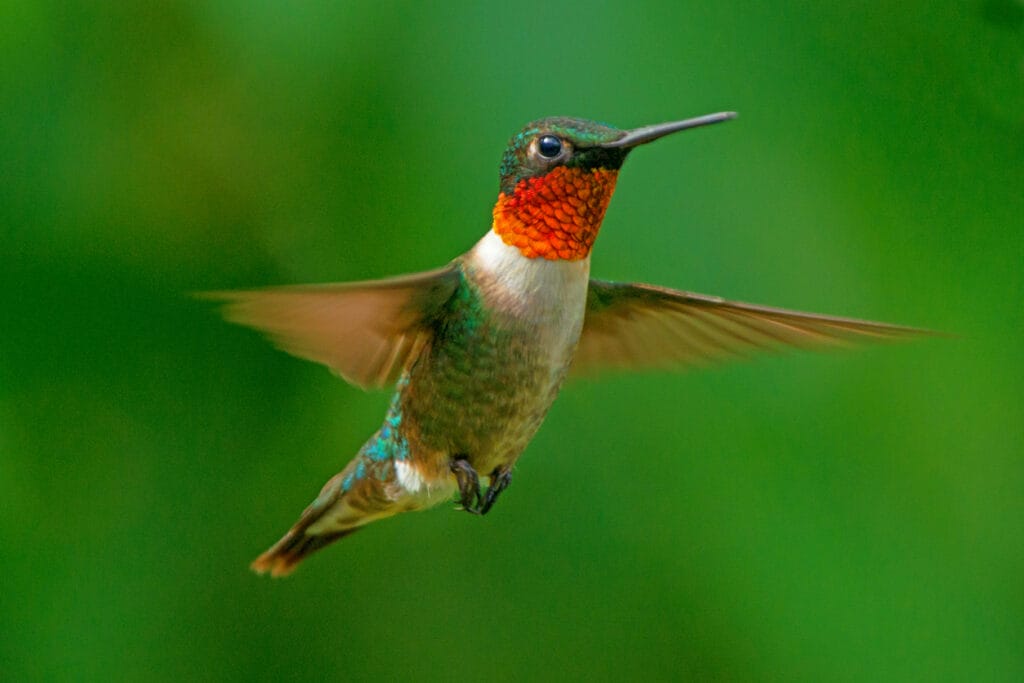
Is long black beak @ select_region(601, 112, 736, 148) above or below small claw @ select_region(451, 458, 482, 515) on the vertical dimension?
above

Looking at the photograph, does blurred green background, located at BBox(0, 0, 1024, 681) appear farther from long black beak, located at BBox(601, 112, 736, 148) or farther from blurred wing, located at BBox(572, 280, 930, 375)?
long black beak, located at BBox(601, 112, 736, 148)

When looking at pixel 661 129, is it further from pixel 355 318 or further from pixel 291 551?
pixel 291 551

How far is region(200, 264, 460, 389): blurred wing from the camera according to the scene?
1225 millimetres

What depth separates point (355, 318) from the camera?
1.43 m

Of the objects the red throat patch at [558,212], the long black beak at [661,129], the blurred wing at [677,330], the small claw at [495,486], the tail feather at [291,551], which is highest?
the long black beak at [661,129]

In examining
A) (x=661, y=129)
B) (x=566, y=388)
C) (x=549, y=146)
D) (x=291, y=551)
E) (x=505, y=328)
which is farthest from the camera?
(x=566, y=388)

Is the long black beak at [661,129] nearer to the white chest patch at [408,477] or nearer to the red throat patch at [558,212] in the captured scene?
the red throat patch at [558,212]

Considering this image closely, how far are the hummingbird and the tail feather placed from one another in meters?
0.13

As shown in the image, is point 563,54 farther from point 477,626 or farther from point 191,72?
point 477,626

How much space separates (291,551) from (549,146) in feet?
3.17

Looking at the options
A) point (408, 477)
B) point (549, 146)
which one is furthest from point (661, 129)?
point (408, 477)

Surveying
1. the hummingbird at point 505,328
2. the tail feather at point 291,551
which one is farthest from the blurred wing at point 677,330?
the tail feather at point 291,551

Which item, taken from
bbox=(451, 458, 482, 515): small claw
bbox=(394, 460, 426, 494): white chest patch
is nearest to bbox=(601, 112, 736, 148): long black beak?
bbox=(451, 458, 482, 515): small claw

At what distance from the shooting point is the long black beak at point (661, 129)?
1146 millimetres
